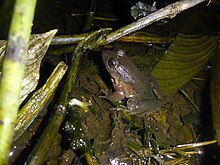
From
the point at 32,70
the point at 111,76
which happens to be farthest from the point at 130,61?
the point at 32,70

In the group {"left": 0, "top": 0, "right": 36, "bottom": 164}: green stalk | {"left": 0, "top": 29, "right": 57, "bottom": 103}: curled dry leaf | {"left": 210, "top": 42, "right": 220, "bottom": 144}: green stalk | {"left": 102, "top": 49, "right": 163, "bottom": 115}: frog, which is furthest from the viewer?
{"left": 102, "top": 49, "right": 163, "bottom": 115}: frog

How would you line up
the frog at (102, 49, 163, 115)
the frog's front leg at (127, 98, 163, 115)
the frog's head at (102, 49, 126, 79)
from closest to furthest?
the frog's front leg at (127, 98, 163, 115) < the frog at (102, 49, 163, 115) < the frog's head at (102, 49, 126, 79)

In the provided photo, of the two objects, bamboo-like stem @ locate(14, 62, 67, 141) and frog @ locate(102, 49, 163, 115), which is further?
frog @ locate(102, 49, 163, 115)

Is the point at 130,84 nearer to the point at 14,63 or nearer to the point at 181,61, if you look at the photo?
the point at 181,61

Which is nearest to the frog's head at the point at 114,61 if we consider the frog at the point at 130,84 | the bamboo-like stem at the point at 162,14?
the frog at the point at 130,84

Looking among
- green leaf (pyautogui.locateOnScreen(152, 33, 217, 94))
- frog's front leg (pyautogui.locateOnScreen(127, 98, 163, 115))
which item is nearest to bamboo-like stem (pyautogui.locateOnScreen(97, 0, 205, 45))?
frog's front leg (pyautogui.locateOnScreen(127, 98, 163, 115))

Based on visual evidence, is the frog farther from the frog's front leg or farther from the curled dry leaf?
the curled dry leaf

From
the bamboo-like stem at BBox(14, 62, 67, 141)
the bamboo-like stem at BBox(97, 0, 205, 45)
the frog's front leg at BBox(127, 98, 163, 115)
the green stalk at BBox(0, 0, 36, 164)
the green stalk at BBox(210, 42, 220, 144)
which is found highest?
the green stalk at BBox(0, 0, 36, 164)
